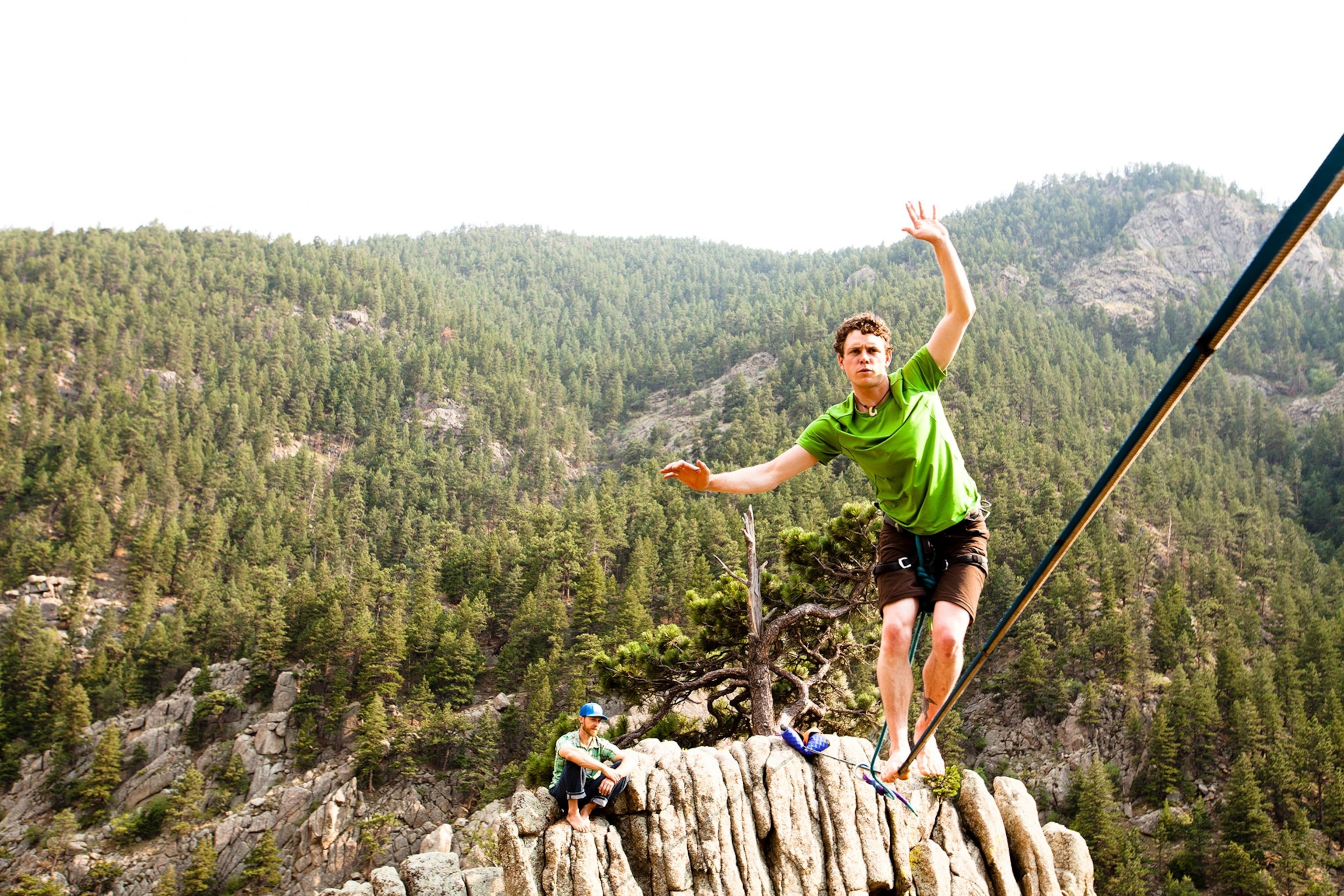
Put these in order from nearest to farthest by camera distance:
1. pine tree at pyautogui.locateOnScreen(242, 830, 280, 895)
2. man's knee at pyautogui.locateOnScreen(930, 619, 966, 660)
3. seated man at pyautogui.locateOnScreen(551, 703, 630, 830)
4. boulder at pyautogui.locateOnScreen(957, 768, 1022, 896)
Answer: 1. man's knee at pyautogui.locateOnScreen(930, 619, 966, 660)
2. seated man at pyautogui.locateOnScreen(551, 703, 630, 830)
3. boulder at pyautogui.locateOnScreen(957, 768, 1022, 896)
4. pine tree at pyautogui.locateOnScreen(242, 830, 280, 895)

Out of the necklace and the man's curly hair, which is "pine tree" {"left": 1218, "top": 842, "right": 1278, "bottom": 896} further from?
the man's curly hair

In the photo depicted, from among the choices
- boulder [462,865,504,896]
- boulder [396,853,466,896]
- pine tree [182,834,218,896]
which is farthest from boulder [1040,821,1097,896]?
pine tree [182,834,218,896]

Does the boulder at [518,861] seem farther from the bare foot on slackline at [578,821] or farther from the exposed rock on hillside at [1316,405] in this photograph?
the exposed rock on hillside at [1316,405]

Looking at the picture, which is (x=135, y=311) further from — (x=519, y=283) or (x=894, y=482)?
(x=894, y=482)

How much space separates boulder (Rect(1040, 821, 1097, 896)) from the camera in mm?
11688

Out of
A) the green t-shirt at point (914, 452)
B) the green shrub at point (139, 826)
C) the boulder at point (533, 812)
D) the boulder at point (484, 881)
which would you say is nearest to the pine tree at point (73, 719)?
the green shrub at point (139, 826)

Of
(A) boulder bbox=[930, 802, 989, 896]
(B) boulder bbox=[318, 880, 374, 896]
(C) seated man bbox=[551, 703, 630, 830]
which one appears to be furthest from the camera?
(B) boulder bbox=[318, 880, 374, 896]

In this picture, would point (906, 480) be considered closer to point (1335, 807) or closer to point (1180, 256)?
point (1335, 807)

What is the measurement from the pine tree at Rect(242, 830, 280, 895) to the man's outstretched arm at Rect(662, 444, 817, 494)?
3838cm

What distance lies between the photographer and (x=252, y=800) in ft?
129

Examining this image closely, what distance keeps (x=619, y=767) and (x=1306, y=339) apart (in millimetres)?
153686

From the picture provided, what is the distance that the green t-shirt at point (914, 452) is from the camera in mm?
4047

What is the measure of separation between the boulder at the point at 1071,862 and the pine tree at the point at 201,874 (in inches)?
1448

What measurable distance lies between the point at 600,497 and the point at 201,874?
4128 cm
